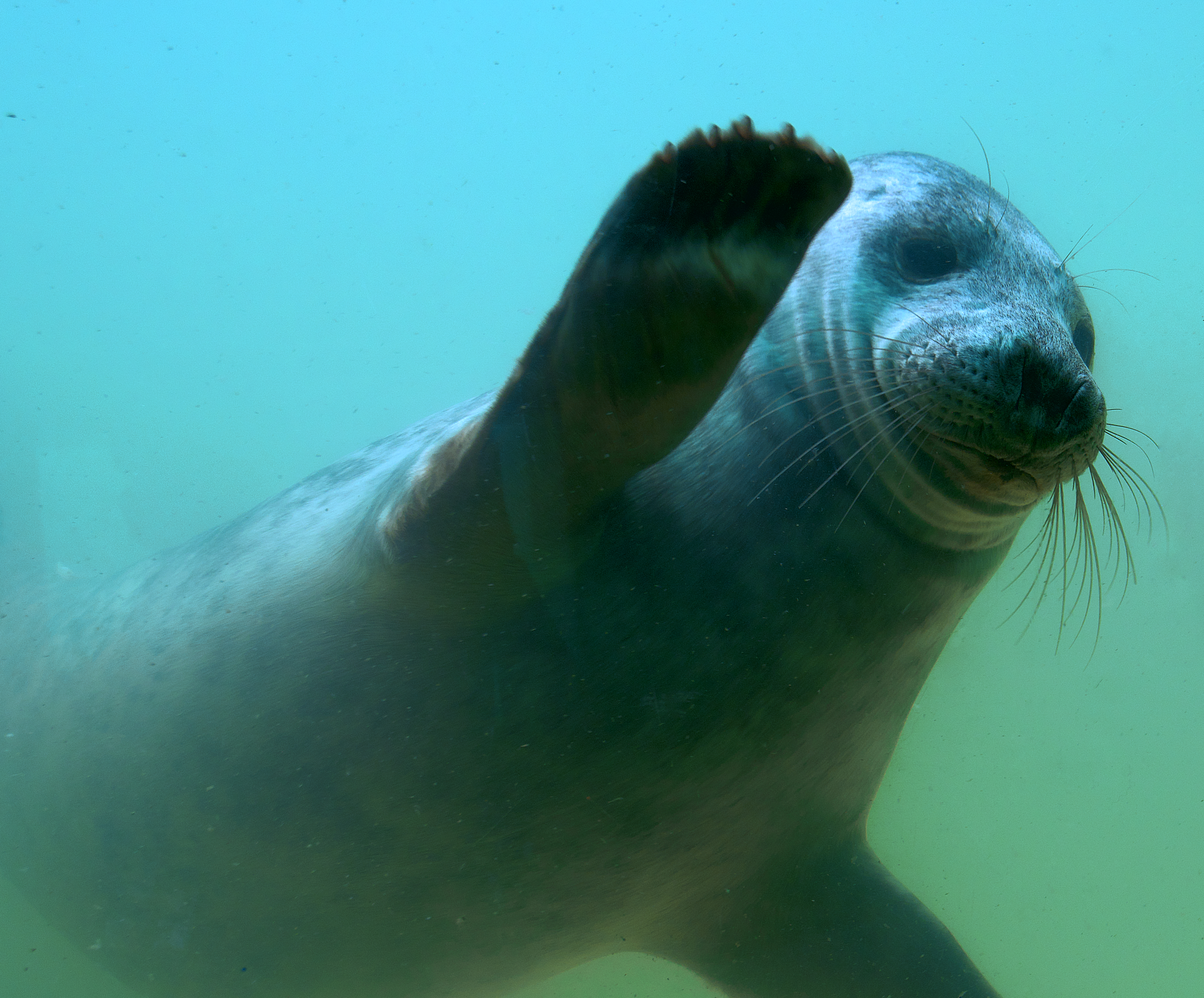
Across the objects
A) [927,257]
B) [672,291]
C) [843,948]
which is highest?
[672,291]

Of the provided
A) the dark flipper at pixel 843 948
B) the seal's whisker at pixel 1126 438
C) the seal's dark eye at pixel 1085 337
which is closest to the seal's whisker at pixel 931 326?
the seal's whisker at pixel 1126 438

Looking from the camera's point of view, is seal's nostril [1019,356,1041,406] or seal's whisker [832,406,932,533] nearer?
seal's nostril [1019,356,1041,406]

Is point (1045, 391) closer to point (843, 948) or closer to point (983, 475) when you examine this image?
point (983, 475)

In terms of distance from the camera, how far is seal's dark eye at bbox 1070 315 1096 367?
1.79 metres

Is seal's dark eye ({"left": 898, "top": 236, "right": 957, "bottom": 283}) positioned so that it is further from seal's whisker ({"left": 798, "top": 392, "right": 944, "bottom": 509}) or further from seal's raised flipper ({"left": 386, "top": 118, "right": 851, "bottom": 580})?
seal's raised flipper ({"left": 386, "top": 118, "right": 851, "bottom": 580})

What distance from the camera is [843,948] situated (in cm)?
216

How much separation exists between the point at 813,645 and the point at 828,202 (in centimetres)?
83

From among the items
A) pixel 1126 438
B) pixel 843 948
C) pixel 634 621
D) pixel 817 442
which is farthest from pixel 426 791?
pixel 1126 438

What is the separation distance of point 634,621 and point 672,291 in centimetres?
67

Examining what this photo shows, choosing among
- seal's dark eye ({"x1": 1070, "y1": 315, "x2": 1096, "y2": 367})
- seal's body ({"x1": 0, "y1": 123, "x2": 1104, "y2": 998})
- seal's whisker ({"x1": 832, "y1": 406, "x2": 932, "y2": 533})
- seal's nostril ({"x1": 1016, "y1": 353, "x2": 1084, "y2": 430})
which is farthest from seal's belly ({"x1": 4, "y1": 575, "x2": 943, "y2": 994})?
seal's dark eye ({"x1": 1070, "y1": 315, "x2": 1096, "y2": 367})

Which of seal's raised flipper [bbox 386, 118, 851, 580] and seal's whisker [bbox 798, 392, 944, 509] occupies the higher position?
seal's raised flipper [bbox 386, 118, 851, 580]

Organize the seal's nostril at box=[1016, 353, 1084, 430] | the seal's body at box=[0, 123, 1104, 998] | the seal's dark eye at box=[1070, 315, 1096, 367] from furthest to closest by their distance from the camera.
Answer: the seal's dark eye at box=[1070, 315, 1096, 367]
the seal's nostril at box=[1016, 353, 1084, 430]
the seal's body at box=[0, 123, 1104, 998]

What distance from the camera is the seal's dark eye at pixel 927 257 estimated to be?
159cm

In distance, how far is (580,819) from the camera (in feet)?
5.17
